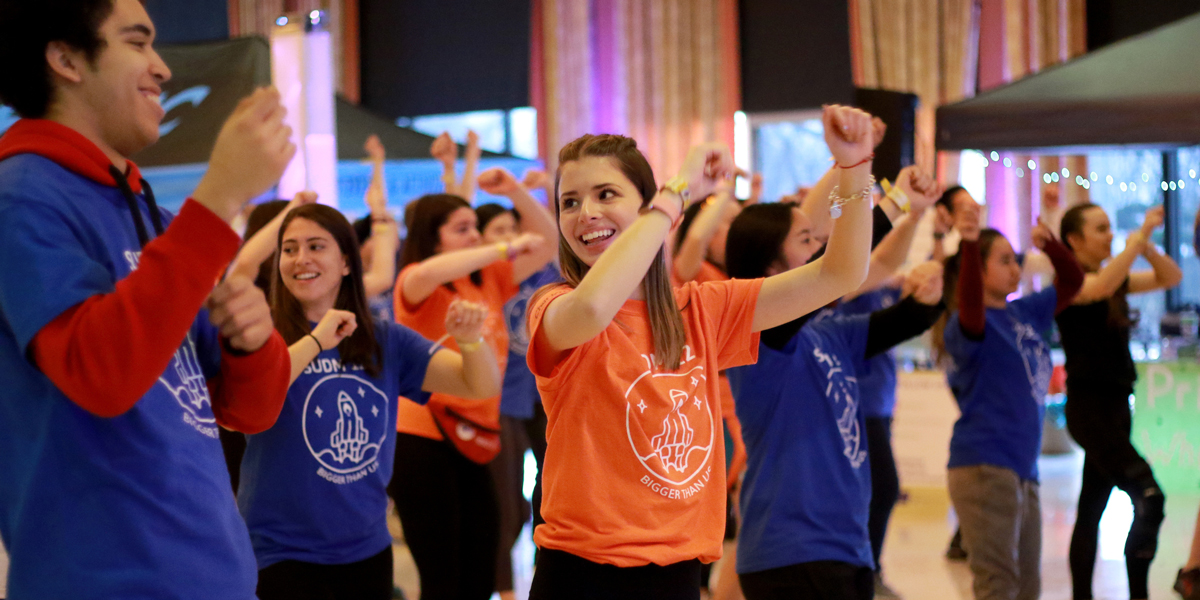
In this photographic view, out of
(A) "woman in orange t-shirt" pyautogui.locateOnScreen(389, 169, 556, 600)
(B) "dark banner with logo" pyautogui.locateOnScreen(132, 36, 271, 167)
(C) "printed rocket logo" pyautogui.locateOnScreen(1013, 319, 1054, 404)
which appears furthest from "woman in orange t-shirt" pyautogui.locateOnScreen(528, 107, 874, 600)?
(B) "dark banner with logo" pyautogui.locateOnScreen(132, 36, 271, 167)

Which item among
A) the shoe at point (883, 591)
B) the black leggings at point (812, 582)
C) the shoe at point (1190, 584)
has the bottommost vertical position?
the shoe at point (883, 591)

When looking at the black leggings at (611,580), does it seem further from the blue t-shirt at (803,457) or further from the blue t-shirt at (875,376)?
the blue t-shirt at (875,376)

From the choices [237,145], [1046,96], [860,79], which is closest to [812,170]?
[860,79]

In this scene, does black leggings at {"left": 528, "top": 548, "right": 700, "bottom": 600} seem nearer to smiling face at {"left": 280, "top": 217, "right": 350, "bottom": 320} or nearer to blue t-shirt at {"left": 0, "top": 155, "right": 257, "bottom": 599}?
blue t-shirt at {"left": 0, "top": 155, "right": 257, "bottom": 599}

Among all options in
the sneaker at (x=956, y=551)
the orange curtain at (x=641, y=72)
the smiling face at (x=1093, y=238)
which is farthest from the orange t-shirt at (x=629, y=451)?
the orange curtain at (x=641, y=72)

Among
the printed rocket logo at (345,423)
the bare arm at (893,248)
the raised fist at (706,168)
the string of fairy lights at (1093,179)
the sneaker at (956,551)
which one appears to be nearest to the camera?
the raised fist at (706,168)

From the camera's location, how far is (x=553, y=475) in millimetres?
1617

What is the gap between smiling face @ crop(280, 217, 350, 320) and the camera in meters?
2.39

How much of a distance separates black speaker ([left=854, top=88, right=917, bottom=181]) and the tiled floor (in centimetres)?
201

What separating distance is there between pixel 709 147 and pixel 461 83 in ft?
27.5

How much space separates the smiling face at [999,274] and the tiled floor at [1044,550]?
1346 mm

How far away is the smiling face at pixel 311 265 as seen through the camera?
239cm

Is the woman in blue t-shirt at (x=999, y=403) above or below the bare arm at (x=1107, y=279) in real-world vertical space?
below

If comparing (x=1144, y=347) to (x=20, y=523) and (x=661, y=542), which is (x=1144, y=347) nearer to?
(x=661, y=542)
